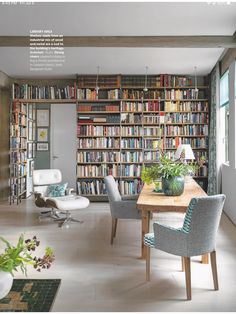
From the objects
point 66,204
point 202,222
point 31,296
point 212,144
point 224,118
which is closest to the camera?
point 31,296

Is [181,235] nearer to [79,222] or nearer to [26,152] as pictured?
[79,222]

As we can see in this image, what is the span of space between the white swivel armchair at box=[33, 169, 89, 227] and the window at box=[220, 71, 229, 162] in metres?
2.78

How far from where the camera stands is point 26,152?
27.4ft

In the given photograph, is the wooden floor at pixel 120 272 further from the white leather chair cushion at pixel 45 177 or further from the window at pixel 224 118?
the window at pixel 224 118

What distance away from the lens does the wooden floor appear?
2.78 meters

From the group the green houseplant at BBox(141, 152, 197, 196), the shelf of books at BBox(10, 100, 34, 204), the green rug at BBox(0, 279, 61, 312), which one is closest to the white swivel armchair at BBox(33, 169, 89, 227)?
the shelf of books at BBox(10, 100, 34, 204)

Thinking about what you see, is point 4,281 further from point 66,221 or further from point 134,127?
point 134,127

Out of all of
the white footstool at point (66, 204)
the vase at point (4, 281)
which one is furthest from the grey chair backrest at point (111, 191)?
the vase at point (4, 281)

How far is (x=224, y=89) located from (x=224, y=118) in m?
0.64

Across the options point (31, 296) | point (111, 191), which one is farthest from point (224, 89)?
point (31, 296)

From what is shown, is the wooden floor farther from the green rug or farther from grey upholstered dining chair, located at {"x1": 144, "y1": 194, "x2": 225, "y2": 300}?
grey upholstered dining chair, located at {"x1": 144, "y1": 194, "x2": 225, "y2": 300}

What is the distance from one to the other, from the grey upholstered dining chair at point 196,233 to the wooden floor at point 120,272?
0.67 feet

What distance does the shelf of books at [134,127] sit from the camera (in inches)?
308

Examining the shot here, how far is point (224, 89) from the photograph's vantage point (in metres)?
6.66
